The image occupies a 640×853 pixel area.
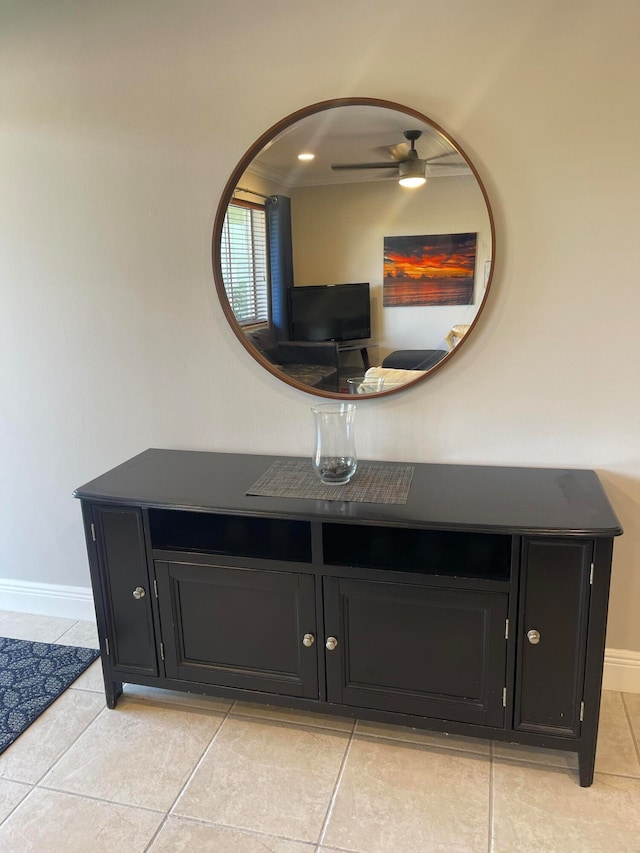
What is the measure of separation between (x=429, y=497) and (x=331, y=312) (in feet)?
2.17

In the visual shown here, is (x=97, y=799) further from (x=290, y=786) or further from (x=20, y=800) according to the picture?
(x=290, y=786)

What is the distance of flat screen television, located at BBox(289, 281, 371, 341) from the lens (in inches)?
79.6

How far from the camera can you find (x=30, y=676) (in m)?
2.26

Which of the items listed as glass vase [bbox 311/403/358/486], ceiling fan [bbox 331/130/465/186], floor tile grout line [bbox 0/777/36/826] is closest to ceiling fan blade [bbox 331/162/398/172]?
ceiling fan [bbox 331/130/465/186]

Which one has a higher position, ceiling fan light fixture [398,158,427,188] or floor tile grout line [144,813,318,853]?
ceiling fan light fixture [398,158,427,188]

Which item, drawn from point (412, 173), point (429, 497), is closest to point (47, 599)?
point (429, 497)

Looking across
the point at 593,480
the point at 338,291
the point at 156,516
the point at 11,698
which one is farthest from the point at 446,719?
the point at 11,698

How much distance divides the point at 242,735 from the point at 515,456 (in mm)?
1189

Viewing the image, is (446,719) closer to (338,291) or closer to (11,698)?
(338,291)

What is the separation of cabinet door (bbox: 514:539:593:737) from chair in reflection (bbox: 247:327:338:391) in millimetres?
828

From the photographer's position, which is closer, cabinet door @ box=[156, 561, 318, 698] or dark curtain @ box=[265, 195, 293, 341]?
cabinet door @ box=[156, 561, 318, 698]

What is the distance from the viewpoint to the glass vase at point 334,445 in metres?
1.91

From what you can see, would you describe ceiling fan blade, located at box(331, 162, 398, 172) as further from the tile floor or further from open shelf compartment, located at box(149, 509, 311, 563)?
the tile floor

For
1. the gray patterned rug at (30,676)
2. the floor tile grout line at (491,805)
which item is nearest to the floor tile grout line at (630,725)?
the floor tile grout line at (491,805)
